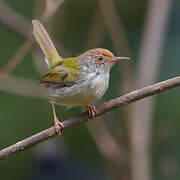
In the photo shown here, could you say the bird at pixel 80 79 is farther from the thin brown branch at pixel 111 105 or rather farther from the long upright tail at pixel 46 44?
the thin brown branch at pixel 111 105

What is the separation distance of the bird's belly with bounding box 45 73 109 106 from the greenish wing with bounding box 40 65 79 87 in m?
0.09

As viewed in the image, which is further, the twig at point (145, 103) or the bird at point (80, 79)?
the twig at point (145, 103)

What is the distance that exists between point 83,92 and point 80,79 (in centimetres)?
21

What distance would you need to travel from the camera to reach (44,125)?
618cm

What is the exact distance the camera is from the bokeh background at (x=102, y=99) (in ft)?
16.9

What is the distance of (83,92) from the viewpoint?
3764 millimetres

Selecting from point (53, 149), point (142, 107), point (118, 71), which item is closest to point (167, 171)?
point (142, 107)

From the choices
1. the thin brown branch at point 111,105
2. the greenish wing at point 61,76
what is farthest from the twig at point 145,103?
the thin brown branch at point 111,105

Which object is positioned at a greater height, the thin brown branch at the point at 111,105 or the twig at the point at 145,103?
the twig at the point at 145,103

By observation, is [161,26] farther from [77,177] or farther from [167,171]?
[77,177]

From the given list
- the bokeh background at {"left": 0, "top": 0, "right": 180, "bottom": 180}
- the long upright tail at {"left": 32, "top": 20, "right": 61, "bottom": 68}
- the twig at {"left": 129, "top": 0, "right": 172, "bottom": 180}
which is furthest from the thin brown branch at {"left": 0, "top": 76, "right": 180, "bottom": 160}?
the twig at {"left": 129, "top": 0, "right": 172, "bottom": 180}

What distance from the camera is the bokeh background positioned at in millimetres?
5152

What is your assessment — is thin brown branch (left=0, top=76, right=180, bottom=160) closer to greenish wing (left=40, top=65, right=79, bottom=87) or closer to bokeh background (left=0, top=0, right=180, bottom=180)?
greenish wing (left=40, top=65, right=79, bottom=87)

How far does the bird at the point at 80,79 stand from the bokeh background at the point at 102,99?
440 mm
